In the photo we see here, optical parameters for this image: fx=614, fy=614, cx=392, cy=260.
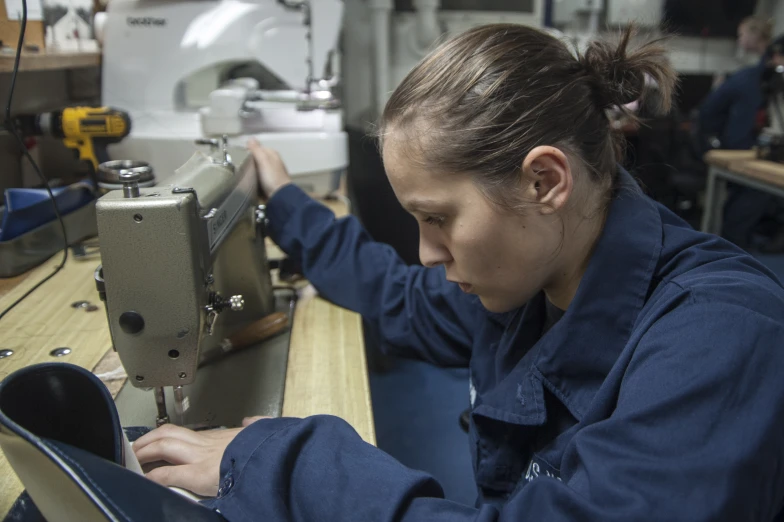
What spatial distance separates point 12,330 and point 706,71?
4758 millimetres

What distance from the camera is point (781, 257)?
151 inches

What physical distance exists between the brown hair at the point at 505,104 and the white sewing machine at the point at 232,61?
85 centimetres

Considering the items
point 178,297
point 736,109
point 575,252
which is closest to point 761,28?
point 736,109

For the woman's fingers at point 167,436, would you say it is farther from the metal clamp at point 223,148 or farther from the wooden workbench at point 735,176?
the wooden workbench at point 735,176

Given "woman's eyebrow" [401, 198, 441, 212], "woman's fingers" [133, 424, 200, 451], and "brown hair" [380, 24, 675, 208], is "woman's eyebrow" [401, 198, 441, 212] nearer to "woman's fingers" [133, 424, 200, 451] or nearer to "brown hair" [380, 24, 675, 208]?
"brown hair" [380, 24, 675, 208]

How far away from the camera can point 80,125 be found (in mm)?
1418

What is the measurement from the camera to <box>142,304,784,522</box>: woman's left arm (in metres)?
0.51

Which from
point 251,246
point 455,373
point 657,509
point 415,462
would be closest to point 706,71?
point 455,373

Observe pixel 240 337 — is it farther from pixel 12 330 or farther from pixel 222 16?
pixel 222 16

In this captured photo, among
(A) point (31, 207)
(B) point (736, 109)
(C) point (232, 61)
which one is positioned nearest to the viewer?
(A) point (31, 207)

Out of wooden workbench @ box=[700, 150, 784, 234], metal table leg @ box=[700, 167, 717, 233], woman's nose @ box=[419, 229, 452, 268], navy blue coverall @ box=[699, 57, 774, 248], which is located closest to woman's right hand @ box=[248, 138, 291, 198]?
woman's nose @ box=[419, 229, 452, 268]

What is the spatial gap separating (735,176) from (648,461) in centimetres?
287

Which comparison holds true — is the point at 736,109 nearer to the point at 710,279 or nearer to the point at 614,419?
the point at 710,279

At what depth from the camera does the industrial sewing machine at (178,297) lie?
70 cm
